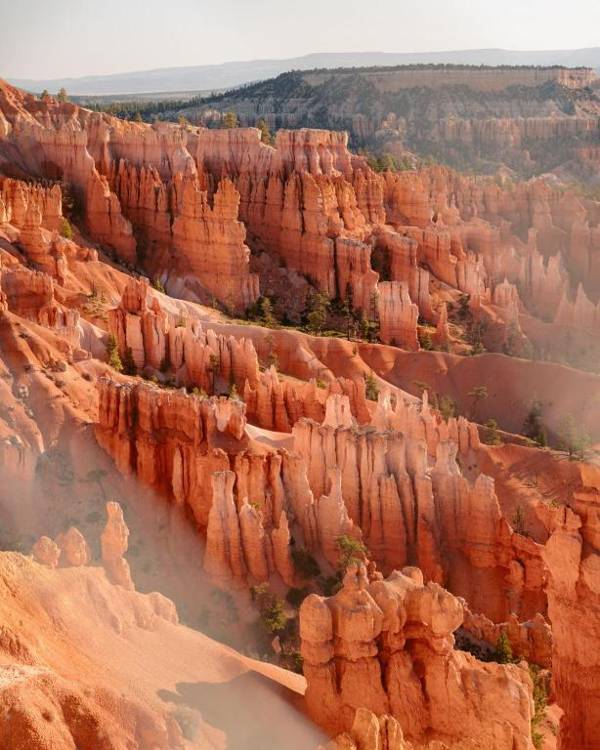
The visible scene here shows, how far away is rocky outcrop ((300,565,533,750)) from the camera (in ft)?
51.5

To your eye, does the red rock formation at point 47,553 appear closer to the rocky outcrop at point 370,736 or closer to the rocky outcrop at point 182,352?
the rocky outcrop at point 370,736

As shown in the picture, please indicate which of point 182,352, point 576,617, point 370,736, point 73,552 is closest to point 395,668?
point 370,736

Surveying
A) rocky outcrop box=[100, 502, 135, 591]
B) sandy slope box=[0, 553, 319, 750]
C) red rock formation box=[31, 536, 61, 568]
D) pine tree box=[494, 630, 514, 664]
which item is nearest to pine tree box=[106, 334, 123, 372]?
rocky outcrop box=[100, 502, 135, 591]

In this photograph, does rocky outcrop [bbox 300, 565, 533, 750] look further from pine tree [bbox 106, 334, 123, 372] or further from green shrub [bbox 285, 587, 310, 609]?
pine tree [bbox 106, 334, 123, 372]

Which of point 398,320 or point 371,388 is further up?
point 398,320

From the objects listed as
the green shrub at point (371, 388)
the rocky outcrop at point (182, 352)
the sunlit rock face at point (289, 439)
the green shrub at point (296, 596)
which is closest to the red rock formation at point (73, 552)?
the sunlit rock face at point (289, 439)

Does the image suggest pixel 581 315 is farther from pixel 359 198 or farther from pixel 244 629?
pixel 244 629

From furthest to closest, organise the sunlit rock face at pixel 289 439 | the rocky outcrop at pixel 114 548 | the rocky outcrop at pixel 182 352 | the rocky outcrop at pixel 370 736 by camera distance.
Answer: the rocky outcrop at pixel 182 352 < the rocky outcrop at pixel 114 548 < the sunlit rock face at pixel 289 439 < the rocky outcrop at pixel 370 736

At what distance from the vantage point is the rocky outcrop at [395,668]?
15711mm

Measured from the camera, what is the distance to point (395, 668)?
53.1 ft

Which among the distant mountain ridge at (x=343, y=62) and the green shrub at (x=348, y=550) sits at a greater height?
the distant mountain ridge at (x=343, y=62)

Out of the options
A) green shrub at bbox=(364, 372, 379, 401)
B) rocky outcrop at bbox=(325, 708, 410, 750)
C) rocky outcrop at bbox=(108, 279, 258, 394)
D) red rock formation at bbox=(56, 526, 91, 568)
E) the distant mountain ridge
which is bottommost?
green shrub at bbox=(364, 372, 379, 401)

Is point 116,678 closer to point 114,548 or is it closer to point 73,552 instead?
point 73,552

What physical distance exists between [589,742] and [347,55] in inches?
6935
